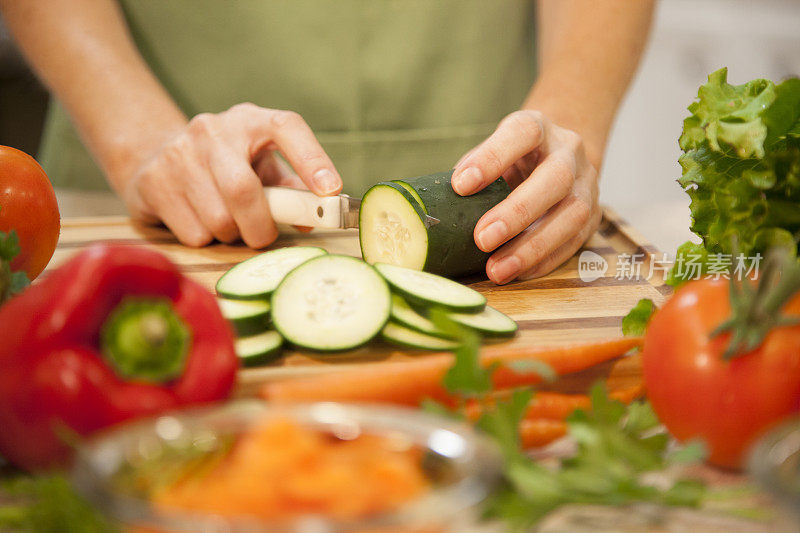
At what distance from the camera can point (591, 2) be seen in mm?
2709

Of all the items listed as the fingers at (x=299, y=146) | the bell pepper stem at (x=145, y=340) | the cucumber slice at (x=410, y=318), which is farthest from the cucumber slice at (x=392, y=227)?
the bell pepper stem at (x=145, y=340)

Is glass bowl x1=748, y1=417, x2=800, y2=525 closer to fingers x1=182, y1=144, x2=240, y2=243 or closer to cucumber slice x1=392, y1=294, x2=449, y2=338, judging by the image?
cucumber slice x1=392, y1=294, x2=449, y2=338

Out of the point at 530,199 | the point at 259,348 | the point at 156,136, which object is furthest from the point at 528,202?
the point at 156,136

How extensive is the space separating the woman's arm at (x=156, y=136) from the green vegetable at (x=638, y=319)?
2.65ft

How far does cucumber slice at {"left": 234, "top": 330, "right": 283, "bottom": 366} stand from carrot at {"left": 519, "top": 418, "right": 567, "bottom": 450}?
460mm

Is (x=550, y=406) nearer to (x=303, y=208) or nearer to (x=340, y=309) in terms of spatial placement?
(x=340, y=309)

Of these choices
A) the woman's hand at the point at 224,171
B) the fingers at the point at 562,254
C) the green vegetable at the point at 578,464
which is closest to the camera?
the green vegetable at the point at 578,464

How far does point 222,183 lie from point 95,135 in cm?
61

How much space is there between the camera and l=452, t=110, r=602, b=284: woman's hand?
1.94 metres

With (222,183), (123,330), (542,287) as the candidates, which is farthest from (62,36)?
(123,330)

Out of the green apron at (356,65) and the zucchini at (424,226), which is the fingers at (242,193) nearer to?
the zucchini at (424,226)

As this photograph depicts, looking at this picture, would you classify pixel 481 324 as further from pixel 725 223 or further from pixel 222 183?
pixel 222 183

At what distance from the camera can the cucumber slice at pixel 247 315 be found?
4.87 feet

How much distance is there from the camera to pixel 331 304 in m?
1.50
